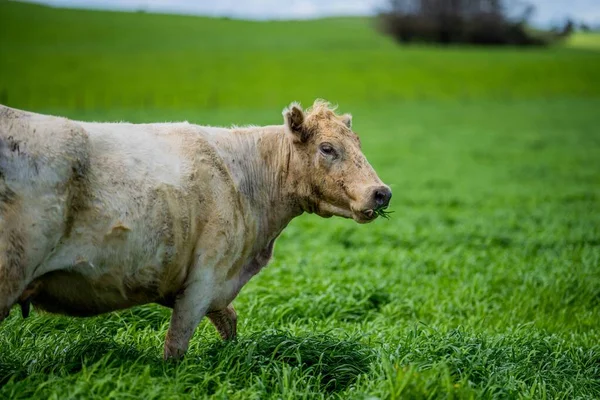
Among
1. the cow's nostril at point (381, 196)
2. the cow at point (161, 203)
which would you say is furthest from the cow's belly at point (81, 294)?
the cow's nostril at point (381, 196)

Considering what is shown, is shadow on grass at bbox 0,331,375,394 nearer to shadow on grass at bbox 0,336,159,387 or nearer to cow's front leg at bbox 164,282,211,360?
shadow on grass at bbox 0,336,159,387

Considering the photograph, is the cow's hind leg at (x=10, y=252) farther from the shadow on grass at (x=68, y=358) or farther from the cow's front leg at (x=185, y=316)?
the cow's front leg at (x=185, y=316)

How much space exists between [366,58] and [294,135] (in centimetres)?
6202

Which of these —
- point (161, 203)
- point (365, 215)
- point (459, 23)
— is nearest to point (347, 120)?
point (365, 215)

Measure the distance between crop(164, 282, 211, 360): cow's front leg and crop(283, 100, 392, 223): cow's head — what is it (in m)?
1.43

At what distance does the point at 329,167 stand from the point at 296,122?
0.52 meters

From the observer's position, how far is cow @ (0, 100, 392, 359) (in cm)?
497

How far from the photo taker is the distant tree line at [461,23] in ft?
274

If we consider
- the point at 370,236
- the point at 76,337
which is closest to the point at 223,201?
the point at 76,337

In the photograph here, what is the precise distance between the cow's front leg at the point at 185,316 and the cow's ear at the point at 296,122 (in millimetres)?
1665

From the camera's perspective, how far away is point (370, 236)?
46.5 feet

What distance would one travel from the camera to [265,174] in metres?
6.50

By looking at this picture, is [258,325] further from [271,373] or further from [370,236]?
[370,236]

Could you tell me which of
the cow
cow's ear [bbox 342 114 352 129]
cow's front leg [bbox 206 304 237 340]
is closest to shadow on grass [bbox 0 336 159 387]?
the cow
